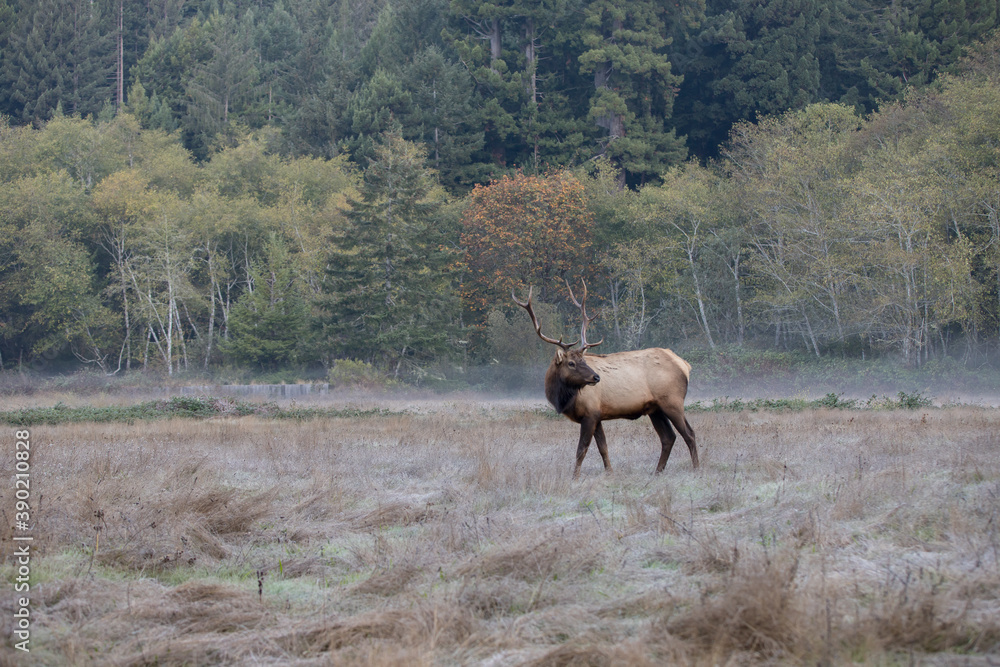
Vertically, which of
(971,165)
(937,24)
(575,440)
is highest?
(937,24)

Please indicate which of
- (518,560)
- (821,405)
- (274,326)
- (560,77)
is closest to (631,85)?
(560,77)

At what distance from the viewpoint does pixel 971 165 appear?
30.4m

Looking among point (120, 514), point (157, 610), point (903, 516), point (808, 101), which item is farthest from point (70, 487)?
point (808, 101)

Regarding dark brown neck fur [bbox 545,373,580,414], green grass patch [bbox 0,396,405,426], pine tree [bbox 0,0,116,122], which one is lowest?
green grass patch [bbox 0,396,405,426]

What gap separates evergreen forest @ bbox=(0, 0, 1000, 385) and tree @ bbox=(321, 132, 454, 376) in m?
0.13

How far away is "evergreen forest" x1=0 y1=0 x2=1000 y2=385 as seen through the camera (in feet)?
107

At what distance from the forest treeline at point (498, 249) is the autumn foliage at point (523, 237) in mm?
133

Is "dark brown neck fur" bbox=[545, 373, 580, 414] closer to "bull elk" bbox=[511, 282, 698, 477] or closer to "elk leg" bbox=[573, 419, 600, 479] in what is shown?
"bull elk" bbox=[511, 282, 698, 477]

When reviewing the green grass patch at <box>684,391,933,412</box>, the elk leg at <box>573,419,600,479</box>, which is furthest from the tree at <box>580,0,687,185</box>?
the elk leg at <box>573,419,600,479</box>

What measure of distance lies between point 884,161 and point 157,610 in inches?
1366

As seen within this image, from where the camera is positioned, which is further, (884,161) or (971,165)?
(884,161)

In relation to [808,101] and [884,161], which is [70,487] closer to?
[884,161]

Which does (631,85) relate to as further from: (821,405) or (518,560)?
(518,560)

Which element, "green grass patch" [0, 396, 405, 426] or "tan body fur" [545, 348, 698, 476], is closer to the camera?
"tan body fur" [545, 348, 698, 476]
